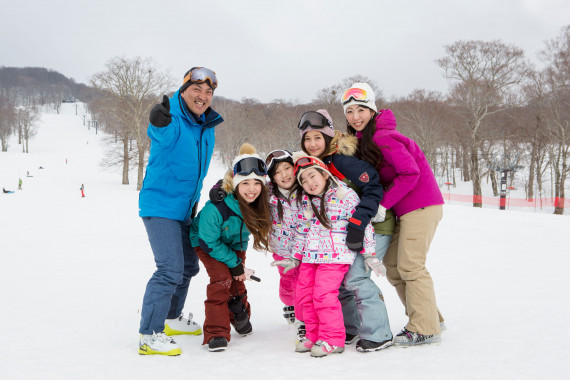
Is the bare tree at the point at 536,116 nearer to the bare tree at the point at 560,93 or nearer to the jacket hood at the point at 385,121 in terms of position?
the bare tree at the point at 560,93

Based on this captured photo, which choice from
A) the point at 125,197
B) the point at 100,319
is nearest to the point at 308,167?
the point at 100,319

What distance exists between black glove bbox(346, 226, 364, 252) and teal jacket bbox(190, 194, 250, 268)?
3.06 feet

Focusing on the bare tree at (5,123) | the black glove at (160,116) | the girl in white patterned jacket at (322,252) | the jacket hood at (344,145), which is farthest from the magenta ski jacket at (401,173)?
the bare tree at (5,123)

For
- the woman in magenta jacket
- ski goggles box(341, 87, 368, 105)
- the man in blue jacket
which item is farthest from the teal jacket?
ski goggles box(341, 87, 368, 105)

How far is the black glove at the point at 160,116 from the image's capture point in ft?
9.05

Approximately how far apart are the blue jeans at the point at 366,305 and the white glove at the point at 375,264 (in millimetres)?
103

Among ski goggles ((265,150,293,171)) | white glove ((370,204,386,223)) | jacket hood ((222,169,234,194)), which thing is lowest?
white glove ((370,204,386,223))

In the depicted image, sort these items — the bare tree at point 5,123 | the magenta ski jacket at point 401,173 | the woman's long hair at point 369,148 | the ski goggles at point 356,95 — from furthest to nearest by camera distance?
1. the bare tree at point 5,123
2. the ski goggles at point 356,95
3. the woman's long hair at point 369,148
4. the magenta ski jacket at point 401,173

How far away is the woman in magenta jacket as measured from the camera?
3.10 m

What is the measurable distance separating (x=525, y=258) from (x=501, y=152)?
99.6ft

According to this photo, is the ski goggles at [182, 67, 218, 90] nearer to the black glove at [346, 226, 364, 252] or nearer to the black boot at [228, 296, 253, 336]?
→ the black glove at [346, 226, 364, 252]

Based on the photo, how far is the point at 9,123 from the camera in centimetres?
6250

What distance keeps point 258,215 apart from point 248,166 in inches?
16.9

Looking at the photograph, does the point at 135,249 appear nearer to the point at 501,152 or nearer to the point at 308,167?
the point at 308,167
